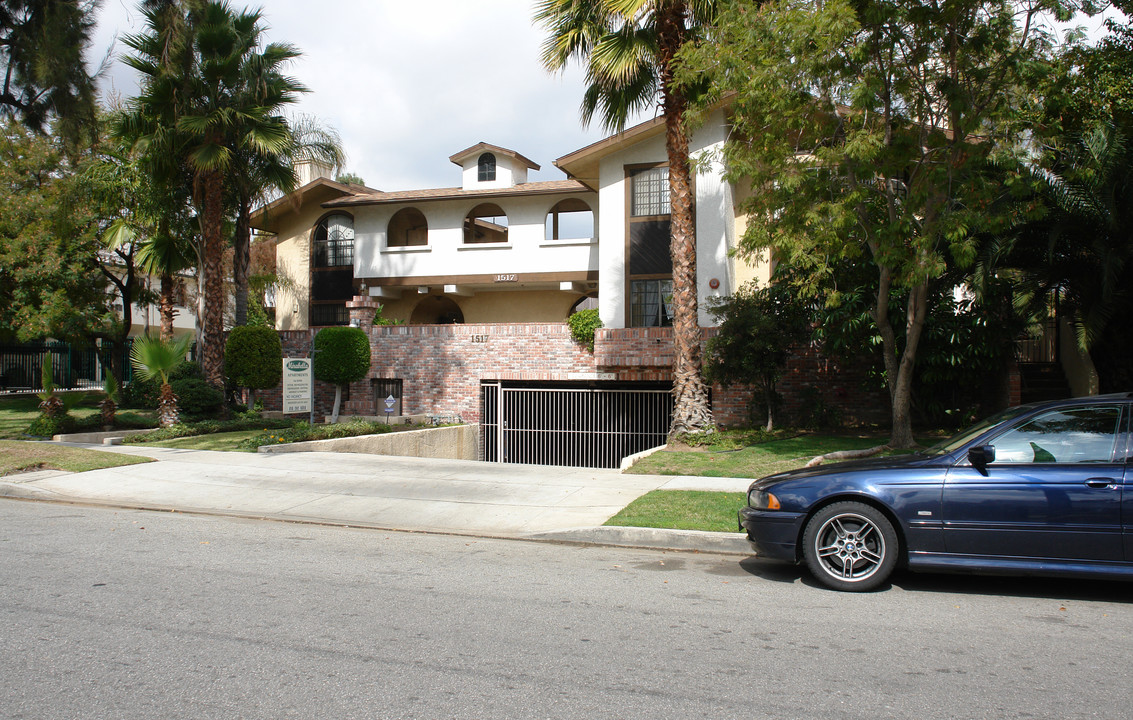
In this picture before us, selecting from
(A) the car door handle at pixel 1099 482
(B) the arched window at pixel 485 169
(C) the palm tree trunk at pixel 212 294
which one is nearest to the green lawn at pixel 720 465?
(A) the car door handle at pixel 1099 482

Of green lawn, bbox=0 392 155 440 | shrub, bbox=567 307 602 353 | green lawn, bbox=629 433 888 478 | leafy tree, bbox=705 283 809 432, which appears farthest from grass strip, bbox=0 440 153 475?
leafy tree, bbox=705 283 809 432

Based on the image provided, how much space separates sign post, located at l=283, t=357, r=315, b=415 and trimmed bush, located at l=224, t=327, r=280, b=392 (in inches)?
153

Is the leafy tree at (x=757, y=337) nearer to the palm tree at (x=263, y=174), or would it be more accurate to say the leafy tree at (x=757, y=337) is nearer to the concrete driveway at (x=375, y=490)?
the concrete driveway at (x=375, y=490)

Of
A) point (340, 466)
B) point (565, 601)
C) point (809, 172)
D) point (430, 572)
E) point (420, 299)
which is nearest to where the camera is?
point (565, 601)

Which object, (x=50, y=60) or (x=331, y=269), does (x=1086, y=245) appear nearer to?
(x=50, y=60)

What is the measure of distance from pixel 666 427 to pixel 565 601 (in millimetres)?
13665

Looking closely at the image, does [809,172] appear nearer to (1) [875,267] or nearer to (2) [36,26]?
(1) [875,267]

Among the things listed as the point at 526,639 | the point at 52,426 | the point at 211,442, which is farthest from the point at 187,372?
the point at 526,639

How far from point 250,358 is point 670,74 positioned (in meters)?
12.3

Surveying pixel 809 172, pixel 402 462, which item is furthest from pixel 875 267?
pixel 402 462

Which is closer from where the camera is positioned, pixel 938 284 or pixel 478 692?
pixel 478 692

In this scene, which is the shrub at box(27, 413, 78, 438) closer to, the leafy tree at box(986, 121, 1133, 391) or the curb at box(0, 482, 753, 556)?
the curb at box(0, 482, 753, 556)

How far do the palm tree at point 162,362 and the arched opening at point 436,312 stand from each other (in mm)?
10805

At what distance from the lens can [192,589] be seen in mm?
6027
